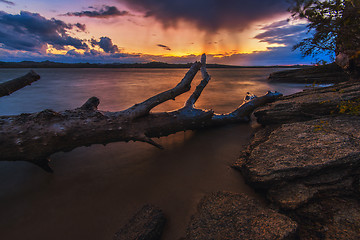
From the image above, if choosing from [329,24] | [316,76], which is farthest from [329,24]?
[316,76]

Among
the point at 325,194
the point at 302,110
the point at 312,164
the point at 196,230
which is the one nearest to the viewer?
the point at 196,230

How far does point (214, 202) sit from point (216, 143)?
2094mm

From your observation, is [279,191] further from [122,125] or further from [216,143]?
[122,125]

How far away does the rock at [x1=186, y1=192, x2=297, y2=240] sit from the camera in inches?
64.1

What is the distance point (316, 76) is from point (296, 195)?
862 inches

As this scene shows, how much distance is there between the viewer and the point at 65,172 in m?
3.04

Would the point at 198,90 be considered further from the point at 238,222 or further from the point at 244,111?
the point at 238,222

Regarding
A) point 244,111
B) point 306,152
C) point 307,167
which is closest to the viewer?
point 307,167

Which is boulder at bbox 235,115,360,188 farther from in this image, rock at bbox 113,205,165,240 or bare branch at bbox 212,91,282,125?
bare branch at bbox 212,91,282,125

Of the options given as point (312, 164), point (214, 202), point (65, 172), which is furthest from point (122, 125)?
point (312, 164)

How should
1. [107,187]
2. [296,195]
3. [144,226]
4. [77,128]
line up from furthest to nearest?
[77,128], [107,187], [296,195], [144,226]

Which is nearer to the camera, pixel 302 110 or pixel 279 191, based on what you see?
pixel 279 191

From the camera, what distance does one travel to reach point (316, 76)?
18.3 meters

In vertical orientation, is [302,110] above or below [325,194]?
above
